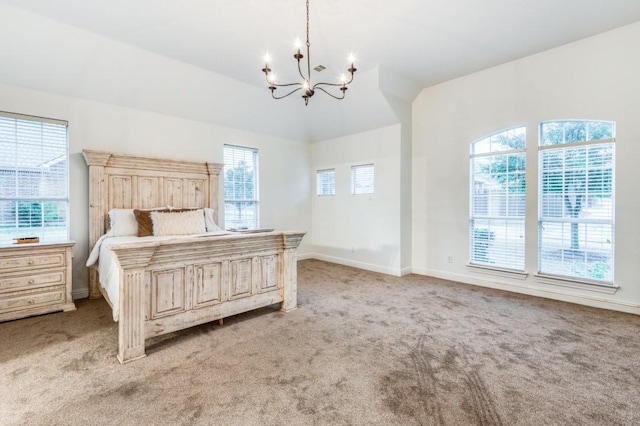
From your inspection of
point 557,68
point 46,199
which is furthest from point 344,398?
point 557,68

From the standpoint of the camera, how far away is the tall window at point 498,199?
4.21 metres

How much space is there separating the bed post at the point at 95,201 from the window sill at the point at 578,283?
233 inches

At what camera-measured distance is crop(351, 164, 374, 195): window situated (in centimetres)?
563

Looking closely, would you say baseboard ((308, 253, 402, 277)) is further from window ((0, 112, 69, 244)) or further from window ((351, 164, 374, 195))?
window ((0, 112, 69, 244))

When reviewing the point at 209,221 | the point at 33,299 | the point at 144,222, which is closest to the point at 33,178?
the point at 144,222

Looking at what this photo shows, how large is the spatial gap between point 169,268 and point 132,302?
373 mm

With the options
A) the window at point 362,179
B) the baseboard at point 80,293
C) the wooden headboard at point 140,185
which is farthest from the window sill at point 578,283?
the baseboard at point 80,293

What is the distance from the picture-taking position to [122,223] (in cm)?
397

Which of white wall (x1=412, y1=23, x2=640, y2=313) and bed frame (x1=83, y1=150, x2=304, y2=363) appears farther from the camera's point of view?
white wall (x1=412, y1=23, x2=640, y2=313)

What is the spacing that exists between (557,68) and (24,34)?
621 centimetres

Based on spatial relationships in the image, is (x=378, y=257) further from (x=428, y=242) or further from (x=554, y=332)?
(x=554, y=332)

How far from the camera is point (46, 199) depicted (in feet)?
12.5

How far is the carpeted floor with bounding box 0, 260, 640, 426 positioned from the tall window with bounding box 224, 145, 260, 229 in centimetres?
251

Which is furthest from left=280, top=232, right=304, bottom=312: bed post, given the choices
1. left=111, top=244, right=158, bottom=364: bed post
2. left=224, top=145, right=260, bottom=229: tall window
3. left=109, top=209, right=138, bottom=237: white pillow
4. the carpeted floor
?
left=224, top=145, right=260, bottom=229: tall window
